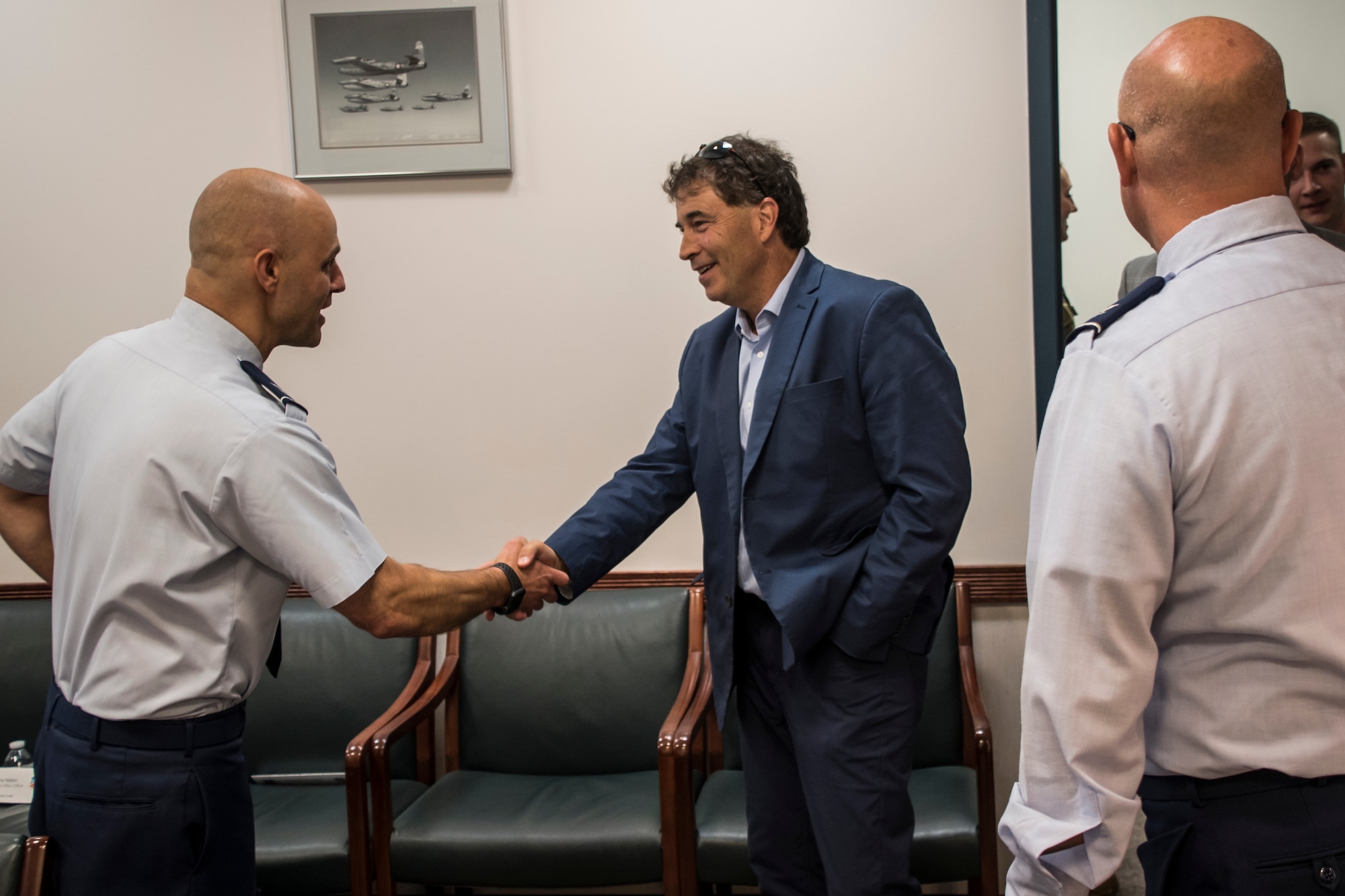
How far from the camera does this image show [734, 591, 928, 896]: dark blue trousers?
1953 mm

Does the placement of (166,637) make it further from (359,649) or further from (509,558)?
(359,649)

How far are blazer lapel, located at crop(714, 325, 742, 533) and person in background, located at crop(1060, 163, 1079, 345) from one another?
1068mm

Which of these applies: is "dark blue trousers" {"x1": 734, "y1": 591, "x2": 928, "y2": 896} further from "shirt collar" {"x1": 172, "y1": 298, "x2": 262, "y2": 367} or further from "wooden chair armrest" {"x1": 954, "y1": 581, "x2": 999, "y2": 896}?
"shirt collar" {"x1": 172, "y1": 298, "x2": 262, "y2": 367}

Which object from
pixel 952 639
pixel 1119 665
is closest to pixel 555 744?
pixel 952 639

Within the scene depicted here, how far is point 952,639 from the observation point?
2.89 m

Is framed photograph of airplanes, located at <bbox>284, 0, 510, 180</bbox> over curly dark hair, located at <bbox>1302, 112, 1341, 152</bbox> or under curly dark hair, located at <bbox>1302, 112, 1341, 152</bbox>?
over

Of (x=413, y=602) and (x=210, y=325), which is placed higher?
(x=210, y=325)

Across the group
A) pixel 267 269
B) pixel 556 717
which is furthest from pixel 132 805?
pixel 556 717

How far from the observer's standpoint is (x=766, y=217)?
86.5 inches

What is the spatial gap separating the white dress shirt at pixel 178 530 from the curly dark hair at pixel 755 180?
1.03 m

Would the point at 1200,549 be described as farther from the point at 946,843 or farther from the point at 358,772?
the point at 358,772

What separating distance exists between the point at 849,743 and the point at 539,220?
1.82m

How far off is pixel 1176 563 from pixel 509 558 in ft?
4.87

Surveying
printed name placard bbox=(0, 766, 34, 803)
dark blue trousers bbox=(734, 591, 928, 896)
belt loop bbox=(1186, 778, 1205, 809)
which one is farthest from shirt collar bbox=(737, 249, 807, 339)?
printed name placard bbox=(0, 766, 34, 803)
